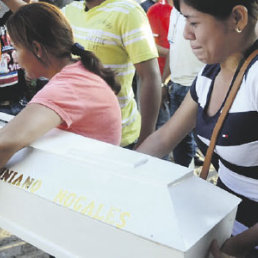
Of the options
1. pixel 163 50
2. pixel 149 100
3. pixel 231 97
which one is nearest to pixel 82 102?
pixel 231 97

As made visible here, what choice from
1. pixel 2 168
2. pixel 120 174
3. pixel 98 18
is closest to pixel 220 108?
pixel 120 174

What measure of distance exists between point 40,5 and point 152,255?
107 centimetres

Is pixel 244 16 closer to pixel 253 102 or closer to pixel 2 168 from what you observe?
pixel 253 102

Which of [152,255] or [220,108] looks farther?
[220,108]

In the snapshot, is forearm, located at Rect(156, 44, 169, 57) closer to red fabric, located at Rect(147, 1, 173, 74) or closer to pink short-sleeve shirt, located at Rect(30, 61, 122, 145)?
red fabric, located at Rect(147, 1, 173, 74)

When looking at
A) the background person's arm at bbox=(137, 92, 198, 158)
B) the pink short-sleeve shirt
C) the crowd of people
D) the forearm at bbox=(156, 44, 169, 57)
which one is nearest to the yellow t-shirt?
the crowd of people

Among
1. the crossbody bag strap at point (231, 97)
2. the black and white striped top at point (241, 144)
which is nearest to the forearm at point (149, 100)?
the black and white striped top at point (241, 144)

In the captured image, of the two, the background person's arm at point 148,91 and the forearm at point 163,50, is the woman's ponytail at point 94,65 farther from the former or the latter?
the forearm at point 163,50

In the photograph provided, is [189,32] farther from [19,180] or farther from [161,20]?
[161,20]

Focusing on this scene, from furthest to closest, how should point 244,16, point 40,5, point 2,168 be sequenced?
1. point 40,5
2. point 2,168
3. point 244,16

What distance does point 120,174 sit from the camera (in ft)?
2.87

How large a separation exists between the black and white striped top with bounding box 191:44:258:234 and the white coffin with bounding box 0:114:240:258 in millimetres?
160

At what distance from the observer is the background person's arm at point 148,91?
6.25 feet

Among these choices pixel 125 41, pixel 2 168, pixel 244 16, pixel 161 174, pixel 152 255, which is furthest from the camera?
pixel 125 41
